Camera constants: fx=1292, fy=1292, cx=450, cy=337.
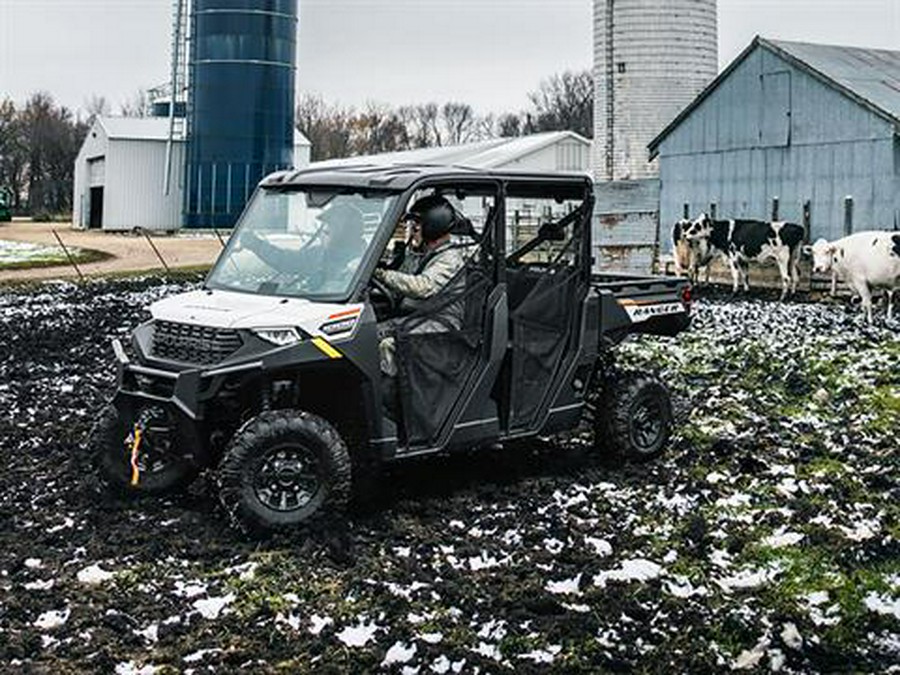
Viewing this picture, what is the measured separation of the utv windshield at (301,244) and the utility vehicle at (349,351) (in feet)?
0.04

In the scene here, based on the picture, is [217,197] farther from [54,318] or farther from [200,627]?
[200,627]

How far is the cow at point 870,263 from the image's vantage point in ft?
65.1

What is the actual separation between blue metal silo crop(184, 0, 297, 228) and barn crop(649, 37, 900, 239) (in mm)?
23069

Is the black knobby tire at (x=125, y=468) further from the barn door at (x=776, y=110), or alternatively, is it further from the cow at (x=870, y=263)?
the barn door at (x=776, y=110)

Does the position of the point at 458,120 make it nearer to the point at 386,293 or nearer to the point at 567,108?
the point at 567,108

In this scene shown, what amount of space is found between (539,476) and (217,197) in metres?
43.3

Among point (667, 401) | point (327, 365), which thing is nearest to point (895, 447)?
point (667, 401)

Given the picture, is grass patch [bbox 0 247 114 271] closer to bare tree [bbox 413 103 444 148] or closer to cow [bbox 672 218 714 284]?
cow [bbox 672 218 714 284]

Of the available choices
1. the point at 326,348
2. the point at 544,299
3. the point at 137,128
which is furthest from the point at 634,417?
the point at 137,128

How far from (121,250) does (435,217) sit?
3434cm

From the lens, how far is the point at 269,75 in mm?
49812

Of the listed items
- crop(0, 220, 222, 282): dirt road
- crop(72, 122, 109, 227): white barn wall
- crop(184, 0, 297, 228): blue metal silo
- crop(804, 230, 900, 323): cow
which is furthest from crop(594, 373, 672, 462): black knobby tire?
crop(72, 122, 109, 227): white barn wall

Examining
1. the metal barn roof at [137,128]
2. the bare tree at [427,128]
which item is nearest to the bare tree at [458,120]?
the bare tree at [427,128]

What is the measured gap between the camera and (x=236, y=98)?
164ft
